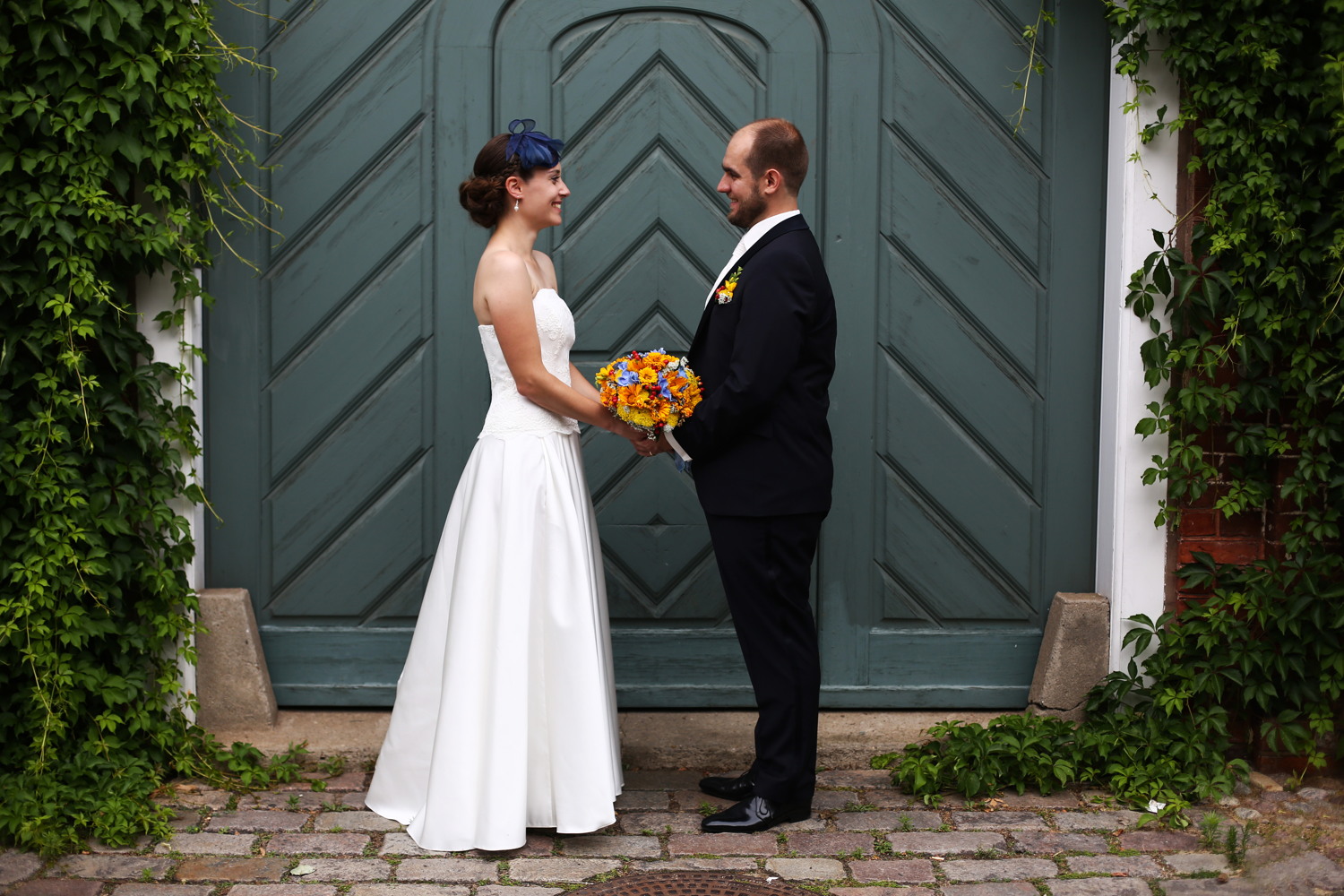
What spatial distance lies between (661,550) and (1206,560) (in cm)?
199

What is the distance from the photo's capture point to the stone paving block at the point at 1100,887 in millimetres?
3572

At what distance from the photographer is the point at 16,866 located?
375 centimetres

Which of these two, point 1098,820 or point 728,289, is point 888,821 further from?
point 728,289

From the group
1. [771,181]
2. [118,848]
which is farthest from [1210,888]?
[118,848]

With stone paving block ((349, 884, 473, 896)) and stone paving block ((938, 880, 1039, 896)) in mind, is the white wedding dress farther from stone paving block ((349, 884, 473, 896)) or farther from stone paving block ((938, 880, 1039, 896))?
stone paving block ((938, 880, 1039, 896))

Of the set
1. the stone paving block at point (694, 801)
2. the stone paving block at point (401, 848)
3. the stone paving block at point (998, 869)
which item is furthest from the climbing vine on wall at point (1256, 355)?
the stone paving block at point (401, 848)

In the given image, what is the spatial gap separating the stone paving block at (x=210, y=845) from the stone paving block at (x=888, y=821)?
1864 mm

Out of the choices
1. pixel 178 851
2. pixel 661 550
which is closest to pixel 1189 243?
pixel 661 550

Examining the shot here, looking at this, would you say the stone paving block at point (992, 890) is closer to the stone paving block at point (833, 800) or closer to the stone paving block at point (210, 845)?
the stone paving block at point (833, 800)

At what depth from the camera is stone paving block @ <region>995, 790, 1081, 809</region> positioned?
4234 millimetres

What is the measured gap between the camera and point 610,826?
4043 millimetres

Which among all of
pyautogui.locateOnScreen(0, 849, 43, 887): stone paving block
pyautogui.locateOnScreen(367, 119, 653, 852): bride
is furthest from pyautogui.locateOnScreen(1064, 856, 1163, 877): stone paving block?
pyautogui.locateOnScreen(0, 849, 43, 887): stone paving block

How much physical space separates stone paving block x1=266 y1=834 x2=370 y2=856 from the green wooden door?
93 centimetres

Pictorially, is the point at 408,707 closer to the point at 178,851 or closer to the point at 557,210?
the point at 178,851
